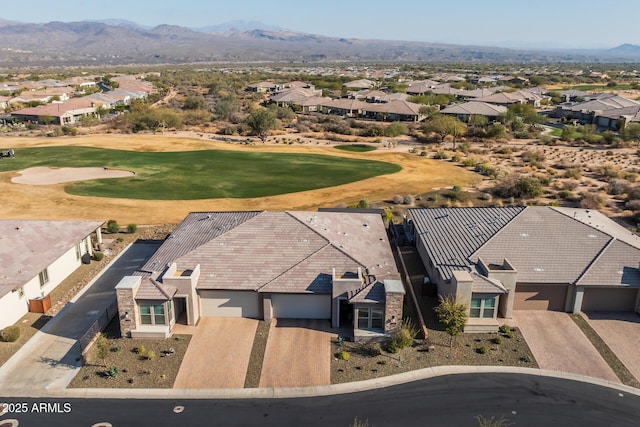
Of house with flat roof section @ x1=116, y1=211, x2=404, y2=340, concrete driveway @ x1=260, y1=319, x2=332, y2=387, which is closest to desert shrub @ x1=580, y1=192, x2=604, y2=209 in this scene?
house with flat roof section @ x1=116, y1=211, x2=404, y2=340

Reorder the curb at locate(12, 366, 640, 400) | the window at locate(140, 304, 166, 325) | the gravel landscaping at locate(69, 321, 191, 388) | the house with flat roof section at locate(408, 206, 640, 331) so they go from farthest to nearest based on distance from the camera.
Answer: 1. the house with flat roof section at locate(408, 206, 640, 331)
2. the window at locate(140, 304, 166, 325)
3. the gravel landscaping at locate(69, 321, 191, 388)
4. the curb at locate(12, 366, 640, 400)

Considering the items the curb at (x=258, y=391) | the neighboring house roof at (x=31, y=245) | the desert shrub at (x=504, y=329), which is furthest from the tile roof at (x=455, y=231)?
the neighboring house roof at (x=31, y=245)

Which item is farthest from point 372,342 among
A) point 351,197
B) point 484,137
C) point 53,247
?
point 484,137

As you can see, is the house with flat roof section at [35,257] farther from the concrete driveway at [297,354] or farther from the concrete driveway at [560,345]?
the concrete driveway at [560,345]

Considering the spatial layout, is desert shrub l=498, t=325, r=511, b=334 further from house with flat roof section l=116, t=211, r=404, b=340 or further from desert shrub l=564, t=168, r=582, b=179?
desert shrub l=564, t=168, r=582, b=179

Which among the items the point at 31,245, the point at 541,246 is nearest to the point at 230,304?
the point at 31,245

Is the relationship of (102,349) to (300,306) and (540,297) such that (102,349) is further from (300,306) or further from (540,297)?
(540,297)
